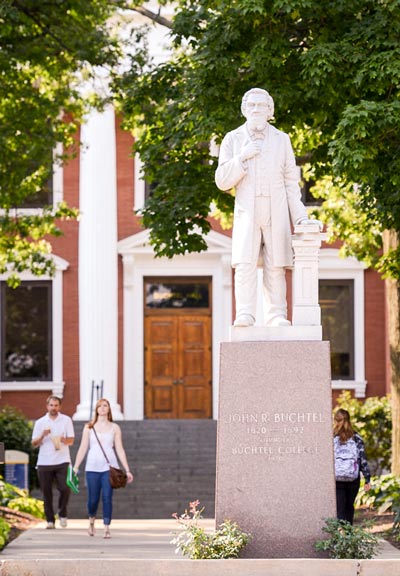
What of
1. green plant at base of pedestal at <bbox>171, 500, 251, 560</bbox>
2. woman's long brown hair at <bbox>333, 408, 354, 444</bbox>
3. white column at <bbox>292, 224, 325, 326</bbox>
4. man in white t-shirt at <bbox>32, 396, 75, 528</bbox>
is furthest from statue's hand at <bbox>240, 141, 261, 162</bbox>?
man in white t-shirt at <bbox>32, 396, 75, 528</bbox>

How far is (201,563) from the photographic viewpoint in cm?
1191

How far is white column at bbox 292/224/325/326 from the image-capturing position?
12.9 meters

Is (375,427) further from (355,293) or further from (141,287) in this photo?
(141,287)

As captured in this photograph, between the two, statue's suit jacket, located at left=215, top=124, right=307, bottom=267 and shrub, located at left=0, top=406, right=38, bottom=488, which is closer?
statue's suit jacket, located at left=215, top=124, right=307, bottom=267

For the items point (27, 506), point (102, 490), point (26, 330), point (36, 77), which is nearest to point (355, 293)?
point (26, 330)

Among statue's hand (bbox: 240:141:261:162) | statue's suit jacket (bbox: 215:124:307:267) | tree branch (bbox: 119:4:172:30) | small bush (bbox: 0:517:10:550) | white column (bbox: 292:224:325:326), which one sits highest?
tree branch (bbox: 119:4:172:30)

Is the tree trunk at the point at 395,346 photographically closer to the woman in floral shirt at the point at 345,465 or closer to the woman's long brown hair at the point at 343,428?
the woman in floral shirt at the point at 345,465

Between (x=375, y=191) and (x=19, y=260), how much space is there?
28.8 feet

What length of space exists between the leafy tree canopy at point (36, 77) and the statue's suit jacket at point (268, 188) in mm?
9316

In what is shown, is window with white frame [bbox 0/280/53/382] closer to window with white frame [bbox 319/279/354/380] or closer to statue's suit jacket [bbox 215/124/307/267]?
window with white frame [bbox 319/279/354/380]

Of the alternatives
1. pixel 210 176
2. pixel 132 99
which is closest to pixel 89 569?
pixel 210 176

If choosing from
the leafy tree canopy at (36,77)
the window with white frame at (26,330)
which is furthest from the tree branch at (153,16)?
the window with white frame at (26,330)

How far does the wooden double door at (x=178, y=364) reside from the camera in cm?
3394

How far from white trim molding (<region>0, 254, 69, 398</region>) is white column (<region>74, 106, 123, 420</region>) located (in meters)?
1.45
